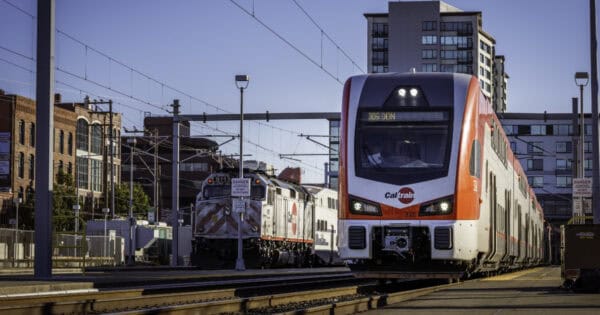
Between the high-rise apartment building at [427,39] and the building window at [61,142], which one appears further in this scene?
the high-rise apartment building at [427,39]

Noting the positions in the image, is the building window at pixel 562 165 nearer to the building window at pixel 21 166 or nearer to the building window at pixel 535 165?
the building window at pixel 535 165

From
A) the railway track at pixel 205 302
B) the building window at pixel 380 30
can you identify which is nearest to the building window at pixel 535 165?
the building window at pixel 380 30

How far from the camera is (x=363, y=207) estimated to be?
21.7 m

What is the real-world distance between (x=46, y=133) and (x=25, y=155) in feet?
200

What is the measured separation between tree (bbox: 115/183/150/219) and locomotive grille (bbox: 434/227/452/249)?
72.0 meters

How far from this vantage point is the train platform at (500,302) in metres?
16.6

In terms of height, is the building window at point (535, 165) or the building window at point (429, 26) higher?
the building window at point (429, 26)

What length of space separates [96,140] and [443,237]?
263 ft

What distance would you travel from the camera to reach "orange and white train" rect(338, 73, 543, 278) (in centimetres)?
2141

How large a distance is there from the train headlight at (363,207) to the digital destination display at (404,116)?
5.77ft

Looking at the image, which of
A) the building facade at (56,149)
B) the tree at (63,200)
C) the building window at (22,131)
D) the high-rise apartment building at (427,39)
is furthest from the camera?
the high-rise apartment building at (427,39)

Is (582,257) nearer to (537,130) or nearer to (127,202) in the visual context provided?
(127,202)

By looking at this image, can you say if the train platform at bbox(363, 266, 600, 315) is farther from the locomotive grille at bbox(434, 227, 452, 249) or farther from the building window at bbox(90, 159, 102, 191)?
the building window at bbox(90, 159, 102, 191)

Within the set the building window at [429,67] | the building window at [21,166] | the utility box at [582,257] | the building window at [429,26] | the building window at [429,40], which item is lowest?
the utility box at [582,257]
